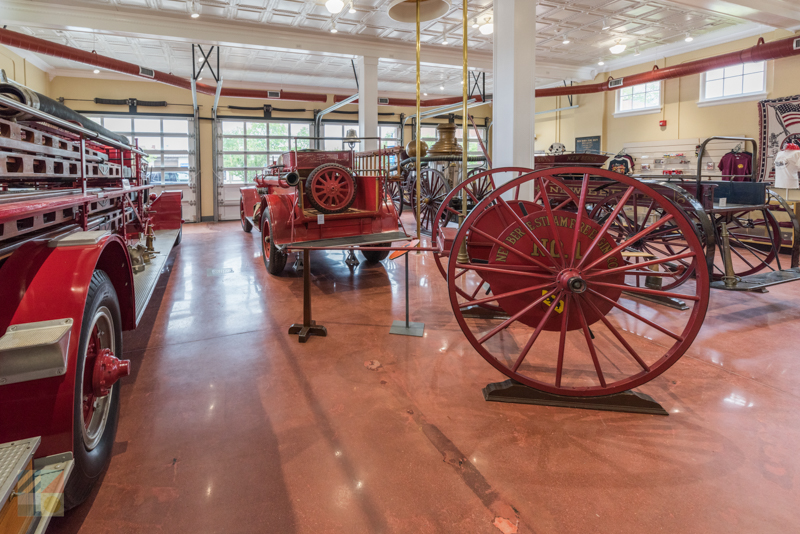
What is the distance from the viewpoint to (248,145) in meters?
14.4

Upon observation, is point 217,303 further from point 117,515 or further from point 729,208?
point 729,208

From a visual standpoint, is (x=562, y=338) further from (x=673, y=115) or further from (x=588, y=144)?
(x=588, y=144)

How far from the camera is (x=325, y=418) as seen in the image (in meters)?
2.42

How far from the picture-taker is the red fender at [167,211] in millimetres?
7246

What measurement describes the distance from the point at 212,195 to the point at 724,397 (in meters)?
14.1

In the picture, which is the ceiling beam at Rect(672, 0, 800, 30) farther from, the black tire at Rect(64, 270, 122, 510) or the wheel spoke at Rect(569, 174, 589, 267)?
the black tire at Rect(64, 270, 122, 510)

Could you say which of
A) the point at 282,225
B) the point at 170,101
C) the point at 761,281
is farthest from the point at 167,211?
the point at 761,281

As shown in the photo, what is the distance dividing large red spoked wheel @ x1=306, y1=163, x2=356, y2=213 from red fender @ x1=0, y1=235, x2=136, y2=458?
382cm

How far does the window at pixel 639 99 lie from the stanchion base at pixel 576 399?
1173 cm

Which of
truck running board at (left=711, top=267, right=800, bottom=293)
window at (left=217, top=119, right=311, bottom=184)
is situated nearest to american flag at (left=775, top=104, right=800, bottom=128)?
truck running board at (left=711, top=267, right=800, bottom=293)

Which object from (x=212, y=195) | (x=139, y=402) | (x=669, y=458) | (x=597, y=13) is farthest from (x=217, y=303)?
(x=212, y=195)

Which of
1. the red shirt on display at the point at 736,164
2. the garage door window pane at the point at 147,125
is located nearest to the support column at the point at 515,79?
the red shirt on display at the point at 736,164

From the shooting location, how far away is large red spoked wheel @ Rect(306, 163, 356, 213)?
18.5 ft

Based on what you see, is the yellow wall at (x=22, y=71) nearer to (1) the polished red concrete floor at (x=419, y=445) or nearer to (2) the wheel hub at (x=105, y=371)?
(1) the polished red concrete floor at (x=419, y=445)
